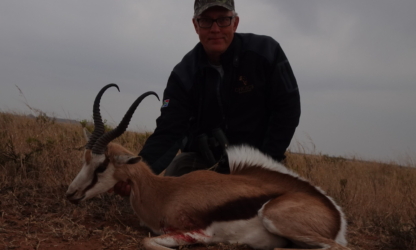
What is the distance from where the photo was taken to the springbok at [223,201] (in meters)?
3.97

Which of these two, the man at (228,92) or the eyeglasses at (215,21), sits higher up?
the eyeglasses at (215,21)

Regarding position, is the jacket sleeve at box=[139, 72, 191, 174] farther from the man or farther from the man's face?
the man's face

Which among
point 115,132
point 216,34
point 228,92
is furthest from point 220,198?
point 216,34

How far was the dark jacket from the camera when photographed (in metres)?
6.02

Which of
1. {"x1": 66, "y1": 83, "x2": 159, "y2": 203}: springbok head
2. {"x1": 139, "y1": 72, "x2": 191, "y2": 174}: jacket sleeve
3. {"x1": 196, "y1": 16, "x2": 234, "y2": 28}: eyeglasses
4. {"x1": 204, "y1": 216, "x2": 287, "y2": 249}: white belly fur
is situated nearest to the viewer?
{"x1": 204, "y1": 216, "x2": 287, "y2": 249}: white belly fur

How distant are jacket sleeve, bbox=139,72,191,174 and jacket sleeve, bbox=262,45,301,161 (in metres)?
1.26

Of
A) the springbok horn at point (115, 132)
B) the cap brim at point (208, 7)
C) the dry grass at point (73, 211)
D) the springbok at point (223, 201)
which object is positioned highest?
the cap brim at point (208, 7)

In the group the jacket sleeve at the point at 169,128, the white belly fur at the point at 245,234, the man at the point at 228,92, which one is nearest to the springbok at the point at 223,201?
the white belly fur at the point at 245,234

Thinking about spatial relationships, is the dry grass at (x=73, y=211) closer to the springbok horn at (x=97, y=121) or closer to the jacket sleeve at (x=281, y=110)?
the springbok horn at (x=97, y=121)

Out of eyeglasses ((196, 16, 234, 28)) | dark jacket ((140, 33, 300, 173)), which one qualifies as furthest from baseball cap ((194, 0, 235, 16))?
dark jacket ((140, 33, 300, 173))

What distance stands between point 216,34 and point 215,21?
0.18m

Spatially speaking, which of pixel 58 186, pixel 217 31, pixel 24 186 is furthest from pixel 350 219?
pixel 24 186

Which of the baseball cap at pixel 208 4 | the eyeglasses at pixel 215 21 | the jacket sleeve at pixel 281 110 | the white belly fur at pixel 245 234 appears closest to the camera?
the white belly fur at pixel 245 234

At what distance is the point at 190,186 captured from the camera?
4.46 meters
